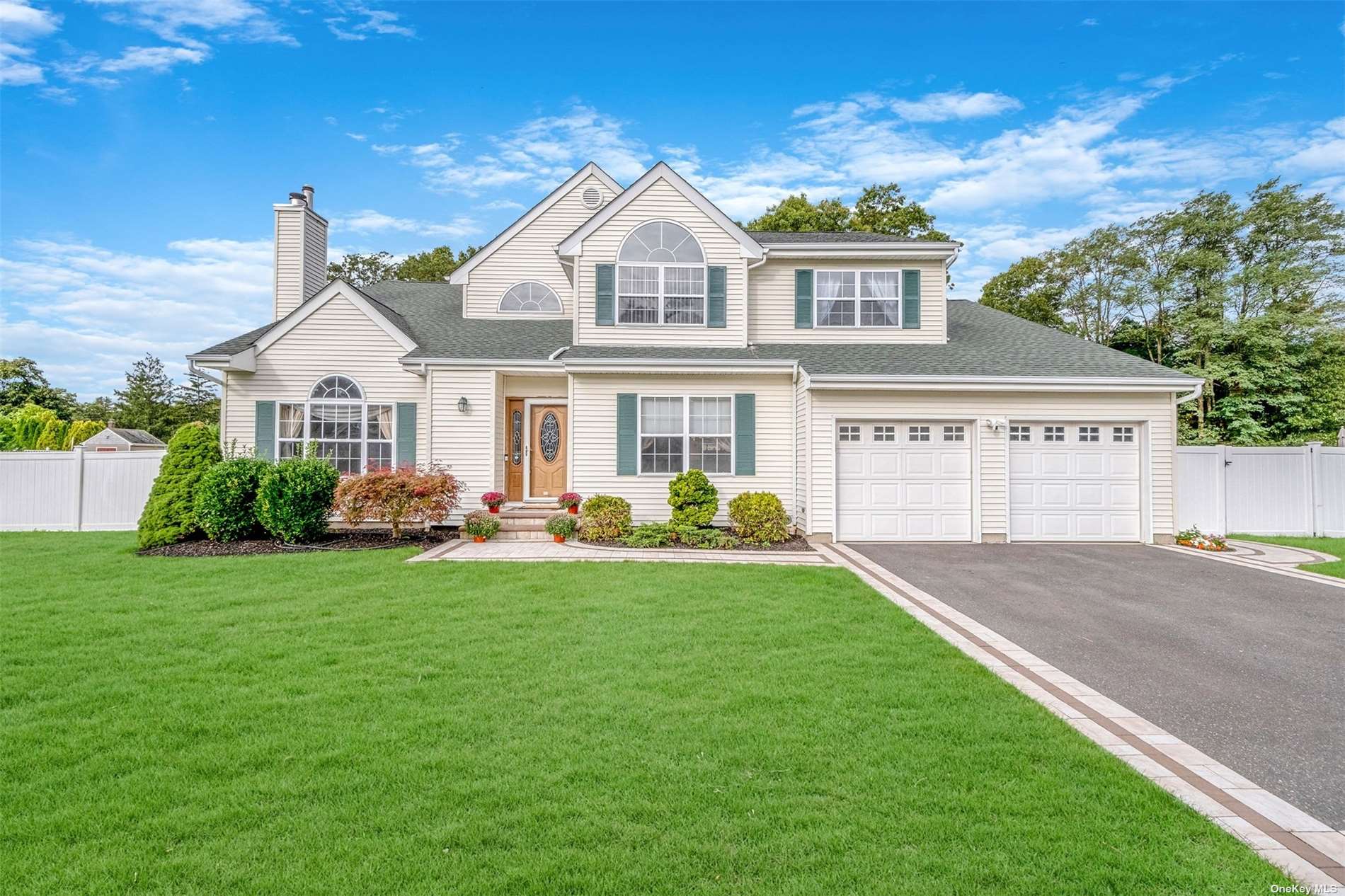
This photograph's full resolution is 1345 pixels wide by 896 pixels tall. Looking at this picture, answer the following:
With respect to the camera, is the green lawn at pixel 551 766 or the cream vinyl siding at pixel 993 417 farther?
the cream vinyl siding at pixel 993 417

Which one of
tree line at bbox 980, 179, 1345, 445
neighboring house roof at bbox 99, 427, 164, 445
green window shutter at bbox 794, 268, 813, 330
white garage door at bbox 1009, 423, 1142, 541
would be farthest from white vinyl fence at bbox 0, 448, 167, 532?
tree line at bbox 980, 179, 1345, 445

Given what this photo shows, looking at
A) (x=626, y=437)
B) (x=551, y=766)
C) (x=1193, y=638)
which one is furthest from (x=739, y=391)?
(x=551, y=766)

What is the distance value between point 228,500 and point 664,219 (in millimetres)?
9574

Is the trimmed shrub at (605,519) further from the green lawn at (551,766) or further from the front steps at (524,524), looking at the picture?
the green lawn at (551,766)

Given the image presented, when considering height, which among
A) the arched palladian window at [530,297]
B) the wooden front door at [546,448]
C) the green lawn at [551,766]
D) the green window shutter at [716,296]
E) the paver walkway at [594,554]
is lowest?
the green lawn at [551,766]

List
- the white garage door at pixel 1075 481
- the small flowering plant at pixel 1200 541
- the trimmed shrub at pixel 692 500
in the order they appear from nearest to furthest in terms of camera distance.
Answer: the small flowering plant at pixel 1200 541, the trimmed shrub at pixel 692 500, the white garage door at pixel 1075 481

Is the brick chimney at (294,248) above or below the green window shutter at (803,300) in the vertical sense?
above

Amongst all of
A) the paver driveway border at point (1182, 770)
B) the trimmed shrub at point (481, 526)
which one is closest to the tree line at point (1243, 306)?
the paver driveway border at point (1182, 770)

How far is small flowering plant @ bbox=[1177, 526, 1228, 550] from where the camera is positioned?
11125 mm

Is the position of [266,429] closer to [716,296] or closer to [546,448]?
[546,448]

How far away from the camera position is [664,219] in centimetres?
1304

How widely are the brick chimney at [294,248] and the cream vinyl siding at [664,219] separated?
7.34 m

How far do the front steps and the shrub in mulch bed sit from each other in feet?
3.14

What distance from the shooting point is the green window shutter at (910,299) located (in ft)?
44.5
